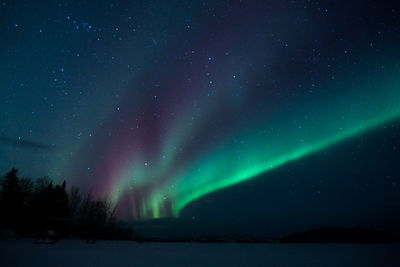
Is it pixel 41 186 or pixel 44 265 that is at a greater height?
pixel 41 186

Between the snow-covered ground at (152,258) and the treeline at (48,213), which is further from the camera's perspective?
the treeline at (48,213)

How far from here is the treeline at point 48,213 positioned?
3012 centimetres

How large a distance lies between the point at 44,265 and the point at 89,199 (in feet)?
149

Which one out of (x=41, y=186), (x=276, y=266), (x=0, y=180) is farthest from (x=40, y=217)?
(x=276, y=266)

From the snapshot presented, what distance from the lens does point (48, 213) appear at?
3844cm

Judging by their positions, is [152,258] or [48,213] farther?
[48,213]

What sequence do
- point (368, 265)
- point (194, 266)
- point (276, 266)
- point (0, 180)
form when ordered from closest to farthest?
point (194, 266) → point (276, 266) → point (368, 265) → point (0, 180)

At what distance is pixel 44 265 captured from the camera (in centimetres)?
966

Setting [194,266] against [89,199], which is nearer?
[194,266]

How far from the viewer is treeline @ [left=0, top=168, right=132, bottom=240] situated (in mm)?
30125

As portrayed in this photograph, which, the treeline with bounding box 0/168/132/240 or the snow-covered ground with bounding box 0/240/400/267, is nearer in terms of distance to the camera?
the snow-covered ground with bounding box 0/240/400/267

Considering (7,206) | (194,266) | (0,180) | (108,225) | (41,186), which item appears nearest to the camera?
(194,266)

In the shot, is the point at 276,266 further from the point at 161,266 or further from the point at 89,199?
the point at 89,199

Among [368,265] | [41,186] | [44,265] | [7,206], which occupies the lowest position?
[368,265]
